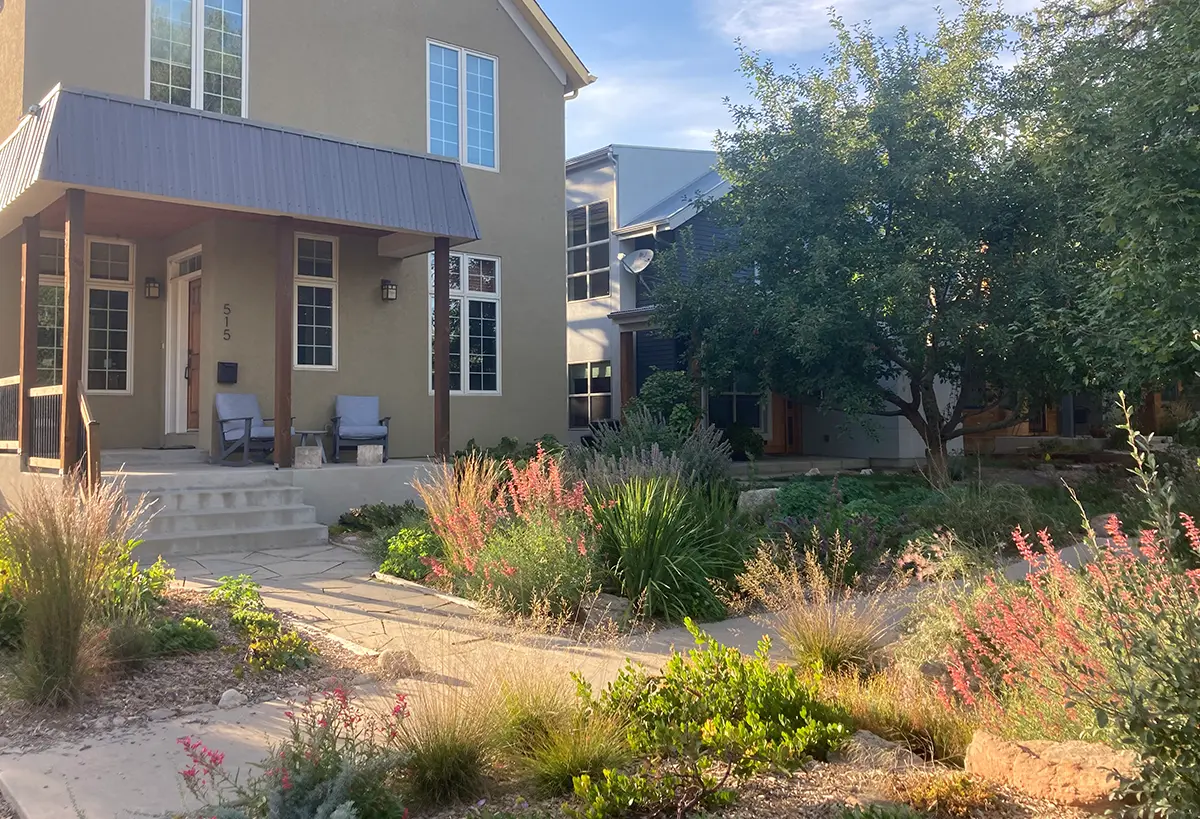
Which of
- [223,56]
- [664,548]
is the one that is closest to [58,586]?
[664,548]

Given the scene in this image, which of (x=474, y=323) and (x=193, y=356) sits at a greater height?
(x=474, y=323)

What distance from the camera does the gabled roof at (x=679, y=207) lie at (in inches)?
730

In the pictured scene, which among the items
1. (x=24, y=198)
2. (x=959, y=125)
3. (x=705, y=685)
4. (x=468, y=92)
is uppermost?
(x=468, y=92)

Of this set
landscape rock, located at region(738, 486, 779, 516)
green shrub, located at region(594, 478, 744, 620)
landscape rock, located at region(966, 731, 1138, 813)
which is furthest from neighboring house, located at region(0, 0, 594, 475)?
landscape rock, located at region(966, 731, 1138, 813)

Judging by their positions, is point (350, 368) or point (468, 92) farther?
point (468, 92)

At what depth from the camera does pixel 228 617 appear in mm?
5980

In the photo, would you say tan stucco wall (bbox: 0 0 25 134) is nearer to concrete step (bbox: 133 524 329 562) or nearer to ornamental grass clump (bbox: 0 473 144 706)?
concrete step (bbox: 133 524 329 562)

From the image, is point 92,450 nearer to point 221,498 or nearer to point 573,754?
point 221,498

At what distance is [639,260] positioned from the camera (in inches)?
739

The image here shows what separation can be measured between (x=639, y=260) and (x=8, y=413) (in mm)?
11628

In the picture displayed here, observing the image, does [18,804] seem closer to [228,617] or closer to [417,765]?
[417,765]

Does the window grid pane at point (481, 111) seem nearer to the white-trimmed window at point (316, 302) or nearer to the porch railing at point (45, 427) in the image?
the white-trimmed window at point (316, 302)

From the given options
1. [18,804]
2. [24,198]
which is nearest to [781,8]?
[24,198]

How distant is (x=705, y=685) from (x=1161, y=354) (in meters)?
6.83
